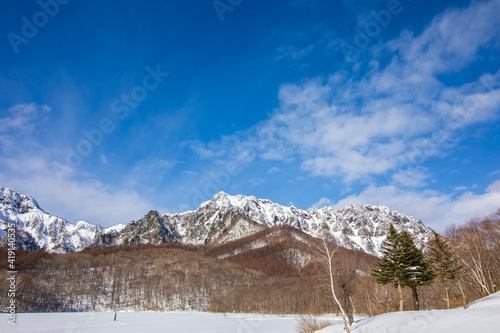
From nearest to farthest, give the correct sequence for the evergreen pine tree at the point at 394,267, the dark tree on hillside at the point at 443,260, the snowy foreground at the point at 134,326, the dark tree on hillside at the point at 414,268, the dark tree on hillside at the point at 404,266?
the dark tree on hillside at the point at 414,268, the dark tree on hillside at the point at 404,266, the evergreen pine tree at the point at 394,267, the dark tree on hillside at the point at 443,260, the snowy foreground at the point at 134,326

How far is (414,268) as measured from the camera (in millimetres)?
35219

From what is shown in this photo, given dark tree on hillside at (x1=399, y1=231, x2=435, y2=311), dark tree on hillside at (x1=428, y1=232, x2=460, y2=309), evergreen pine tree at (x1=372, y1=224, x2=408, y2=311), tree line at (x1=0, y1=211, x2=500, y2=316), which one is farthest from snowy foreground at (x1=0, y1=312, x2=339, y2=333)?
dark tree on hillside at (x1=428, y1=232, x2=460, y2=309)

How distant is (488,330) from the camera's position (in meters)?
8.59

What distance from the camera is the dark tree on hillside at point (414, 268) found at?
33.8 meters

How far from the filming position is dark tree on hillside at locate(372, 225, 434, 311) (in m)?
34.0

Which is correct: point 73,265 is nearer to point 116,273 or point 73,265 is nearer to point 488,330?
point 116,273

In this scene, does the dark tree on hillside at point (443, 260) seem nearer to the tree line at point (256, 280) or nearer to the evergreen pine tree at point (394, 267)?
the tree line at point (256, 280)

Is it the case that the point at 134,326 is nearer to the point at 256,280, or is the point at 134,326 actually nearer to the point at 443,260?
the point at 443,260

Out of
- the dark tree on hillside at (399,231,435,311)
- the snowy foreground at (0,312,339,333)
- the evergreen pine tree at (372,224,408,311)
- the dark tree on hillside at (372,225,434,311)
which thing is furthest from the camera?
the snowy foreground at (0,312,339,333)

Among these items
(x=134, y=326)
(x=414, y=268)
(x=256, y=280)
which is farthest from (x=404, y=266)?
(x=256, y=280)

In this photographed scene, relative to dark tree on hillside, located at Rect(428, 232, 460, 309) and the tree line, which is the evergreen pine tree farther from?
dark tree on hillside, located at Rect(428, 232, 460, 309)

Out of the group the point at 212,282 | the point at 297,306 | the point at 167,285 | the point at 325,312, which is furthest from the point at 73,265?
the point at 325,312

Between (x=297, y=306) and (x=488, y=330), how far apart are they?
111 m

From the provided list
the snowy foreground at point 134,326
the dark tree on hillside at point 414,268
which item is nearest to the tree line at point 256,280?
the dark tree on hillside at point 414,268
